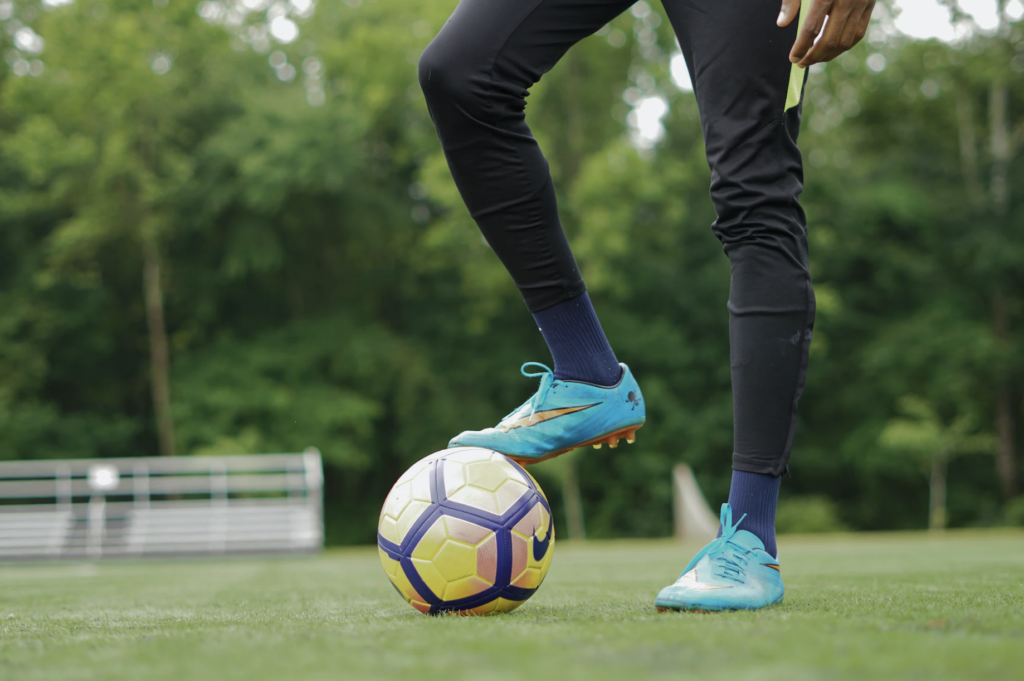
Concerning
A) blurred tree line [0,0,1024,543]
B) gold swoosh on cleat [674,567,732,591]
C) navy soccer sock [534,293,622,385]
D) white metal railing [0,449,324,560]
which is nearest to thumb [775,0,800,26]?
navy soccer sock [534,293,622,385]

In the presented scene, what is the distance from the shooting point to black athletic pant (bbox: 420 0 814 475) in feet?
5.79

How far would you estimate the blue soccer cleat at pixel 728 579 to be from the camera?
1663 mm

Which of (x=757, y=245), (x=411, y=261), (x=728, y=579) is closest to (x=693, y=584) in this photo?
(x=728, y=579)

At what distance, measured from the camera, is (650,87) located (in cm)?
2019

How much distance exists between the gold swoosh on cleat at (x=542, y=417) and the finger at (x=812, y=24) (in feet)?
2.84

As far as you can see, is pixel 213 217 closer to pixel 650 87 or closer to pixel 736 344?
pixel 650 87

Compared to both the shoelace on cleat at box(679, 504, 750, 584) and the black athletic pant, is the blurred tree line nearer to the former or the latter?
the black athletic pant

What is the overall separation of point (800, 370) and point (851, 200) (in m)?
19.9

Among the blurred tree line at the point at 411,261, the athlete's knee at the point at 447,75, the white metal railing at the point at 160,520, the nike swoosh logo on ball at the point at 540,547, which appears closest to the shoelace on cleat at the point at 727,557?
the nike swoosh logo on ball at the point at 540,547

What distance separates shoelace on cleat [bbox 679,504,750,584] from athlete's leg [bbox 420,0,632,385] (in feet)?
1.67

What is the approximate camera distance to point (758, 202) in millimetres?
1793

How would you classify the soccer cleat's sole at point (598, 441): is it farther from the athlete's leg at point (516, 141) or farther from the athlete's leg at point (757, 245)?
the athlete's leg at point (757, 245)

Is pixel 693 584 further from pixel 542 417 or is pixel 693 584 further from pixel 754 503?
pixel 542 417

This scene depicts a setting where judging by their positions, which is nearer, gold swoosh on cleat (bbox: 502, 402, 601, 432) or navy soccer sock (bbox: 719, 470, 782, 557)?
navy soccer sock (bbox: 719, 470, 782, 557)
